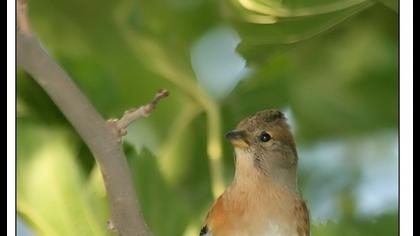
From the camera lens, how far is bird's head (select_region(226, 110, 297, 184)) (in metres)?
0.69

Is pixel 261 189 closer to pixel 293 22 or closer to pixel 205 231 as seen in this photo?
pixel 205 231

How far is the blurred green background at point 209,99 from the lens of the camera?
0.65 metres

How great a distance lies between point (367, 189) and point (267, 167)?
12 centimetres

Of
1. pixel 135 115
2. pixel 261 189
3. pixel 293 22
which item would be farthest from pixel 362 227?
pixel 135 115

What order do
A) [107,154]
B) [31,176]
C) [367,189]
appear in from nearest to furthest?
[107,154] → [31,176] → [367,189]

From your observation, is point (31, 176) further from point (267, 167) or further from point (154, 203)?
point (267, 167)

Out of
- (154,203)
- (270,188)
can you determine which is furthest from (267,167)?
(154,203)

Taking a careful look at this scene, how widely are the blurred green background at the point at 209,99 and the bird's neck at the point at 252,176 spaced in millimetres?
23

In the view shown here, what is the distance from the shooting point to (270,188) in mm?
735

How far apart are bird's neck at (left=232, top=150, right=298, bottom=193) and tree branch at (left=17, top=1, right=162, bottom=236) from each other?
23cm
